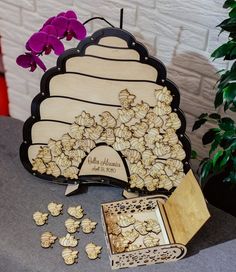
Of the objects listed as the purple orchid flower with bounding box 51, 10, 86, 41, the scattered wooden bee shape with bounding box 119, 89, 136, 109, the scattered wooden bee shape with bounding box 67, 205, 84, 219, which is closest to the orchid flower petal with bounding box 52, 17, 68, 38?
the purple orchid flower with bounding box 51, 10, 86, 41

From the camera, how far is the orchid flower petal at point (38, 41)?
36.7 inches

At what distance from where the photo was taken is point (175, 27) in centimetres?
115

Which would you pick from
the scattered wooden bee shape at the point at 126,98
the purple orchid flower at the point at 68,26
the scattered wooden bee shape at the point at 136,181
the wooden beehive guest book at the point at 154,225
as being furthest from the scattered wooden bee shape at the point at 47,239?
the purple orchid flower at the point at 68,26

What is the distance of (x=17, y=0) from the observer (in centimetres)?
138

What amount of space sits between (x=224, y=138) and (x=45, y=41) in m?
0.44

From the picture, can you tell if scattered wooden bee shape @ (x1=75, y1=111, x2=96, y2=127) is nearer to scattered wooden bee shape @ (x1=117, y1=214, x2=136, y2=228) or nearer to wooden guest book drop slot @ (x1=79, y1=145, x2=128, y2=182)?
wooden guest book drop slot @ (x1=79, y1=145, x2=128, y2=182)

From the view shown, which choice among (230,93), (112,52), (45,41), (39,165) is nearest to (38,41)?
(45,41)

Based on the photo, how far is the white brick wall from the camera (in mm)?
1105

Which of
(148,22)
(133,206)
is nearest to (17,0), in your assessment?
(148,22)

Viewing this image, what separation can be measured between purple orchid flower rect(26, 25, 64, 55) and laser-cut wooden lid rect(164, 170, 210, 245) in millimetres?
403

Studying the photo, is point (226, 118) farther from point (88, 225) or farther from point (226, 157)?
point (88, 225)

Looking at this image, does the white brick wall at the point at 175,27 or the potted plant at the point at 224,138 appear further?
the white brick wall at the point at 175,27

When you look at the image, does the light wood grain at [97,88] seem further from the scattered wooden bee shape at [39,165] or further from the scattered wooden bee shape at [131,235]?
the scattered wooden bee shape at [131,235]

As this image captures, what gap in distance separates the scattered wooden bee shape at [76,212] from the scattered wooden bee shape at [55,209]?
2 cm
